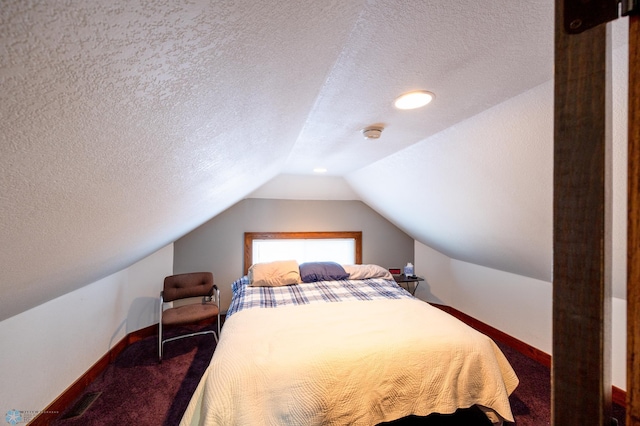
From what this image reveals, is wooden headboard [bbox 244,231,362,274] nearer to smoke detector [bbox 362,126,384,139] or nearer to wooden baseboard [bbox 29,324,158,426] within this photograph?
wooden baseboard [bbox 29,324,158,426]

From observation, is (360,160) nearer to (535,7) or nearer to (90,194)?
(535,7)

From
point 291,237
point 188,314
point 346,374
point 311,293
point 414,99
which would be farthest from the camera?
point 291,237

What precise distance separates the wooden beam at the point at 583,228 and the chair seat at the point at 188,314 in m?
2.90

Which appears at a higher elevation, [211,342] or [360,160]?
[360,160]

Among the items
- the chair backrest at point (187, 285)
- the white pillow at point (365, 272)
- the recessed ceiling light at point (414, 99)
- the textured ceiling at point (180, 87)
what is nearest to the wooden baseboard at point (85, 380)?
the chair backrest at point (187, 285)

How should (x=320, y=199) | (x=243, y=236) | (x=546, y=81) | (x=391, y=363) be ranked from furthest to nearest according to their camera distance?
(x=320, y=199)
(x=243, y=236)
(x=391, y=363)
(x=546, y=81)

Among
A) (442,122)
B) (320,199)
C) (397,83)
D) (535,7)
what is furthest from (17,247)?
(320,199)

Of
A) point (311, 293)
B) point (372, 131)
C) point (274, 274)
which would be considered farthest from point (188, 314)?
point (372, 131)

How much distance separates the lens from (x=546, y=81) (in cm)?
113

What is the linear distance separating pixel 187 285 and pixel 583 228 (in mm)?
3462

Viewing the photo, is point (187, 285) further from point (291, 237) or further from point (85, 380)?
point (291, 237)

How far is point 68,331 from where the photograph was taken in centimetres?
201

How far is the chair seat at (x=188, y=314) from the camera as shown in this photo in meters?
2.58

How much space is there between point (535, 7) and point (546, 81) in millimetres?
541
